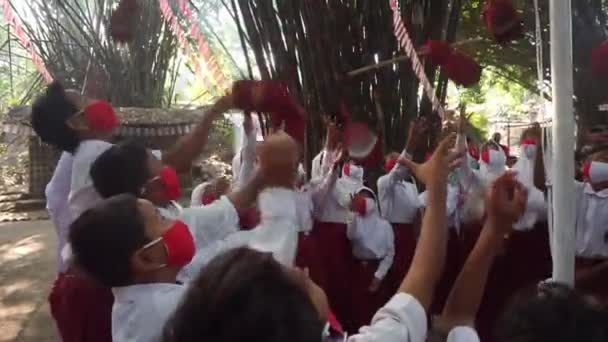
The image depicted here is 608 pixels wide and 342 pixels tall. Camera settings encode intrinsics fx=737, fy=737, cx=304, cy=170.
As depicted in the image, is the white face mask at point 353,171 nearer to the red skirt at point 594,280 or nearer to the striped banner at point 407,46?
the striped banner at point 407,46

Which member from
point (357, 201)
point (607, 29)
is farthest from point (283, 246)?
point (607, 29)

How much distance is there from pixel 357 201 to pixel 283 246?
1.52 metres

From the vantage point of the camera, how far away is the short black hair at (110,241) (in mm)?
1432

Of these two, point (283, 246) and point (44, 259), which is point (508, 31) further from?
point (44, 259)

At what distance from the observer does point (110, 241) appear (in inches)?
56.2

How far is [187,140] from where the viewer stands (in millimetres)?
2303

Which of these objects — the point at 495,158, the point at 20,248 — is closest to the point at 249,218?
the point at 495,158

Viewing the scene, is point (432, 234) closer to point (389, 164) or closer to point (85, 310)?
point (85, 310)

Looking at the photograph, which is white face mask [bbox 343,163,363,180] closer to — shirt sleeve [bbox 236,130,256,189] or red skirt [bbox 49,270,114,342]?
shirt sleeve [bbox 236,130,256,189]

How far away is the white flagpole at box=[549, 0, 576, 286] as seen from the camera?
1821 mm

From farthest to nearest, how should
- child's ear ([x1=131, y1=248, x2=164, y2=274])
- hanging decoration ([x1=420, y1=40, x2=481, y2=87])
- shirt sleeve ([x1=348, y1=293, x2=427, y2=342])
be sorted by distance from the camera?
1. hanging decoration ([x1=420, y1=40, x2=481, y2=87])
2. child's ear ([x1=131, y1=248, x2=164, y2=274])
3. shirt sleeve ([x1=348, y1=293, x2=427, y2=342])

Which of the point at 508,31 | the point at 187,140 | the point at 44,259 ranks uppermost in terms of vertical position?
the point at 508,31

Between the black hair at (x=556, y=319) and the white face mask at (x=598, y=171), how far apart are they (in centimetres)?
178

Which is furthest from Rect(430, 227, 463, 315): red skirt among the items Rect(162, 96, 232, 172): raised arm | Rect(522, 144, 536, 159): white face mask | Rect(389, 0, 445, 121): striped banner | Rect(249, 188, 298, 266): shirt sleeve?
Rect(249, 188, 298, 266): shirt sleeve
